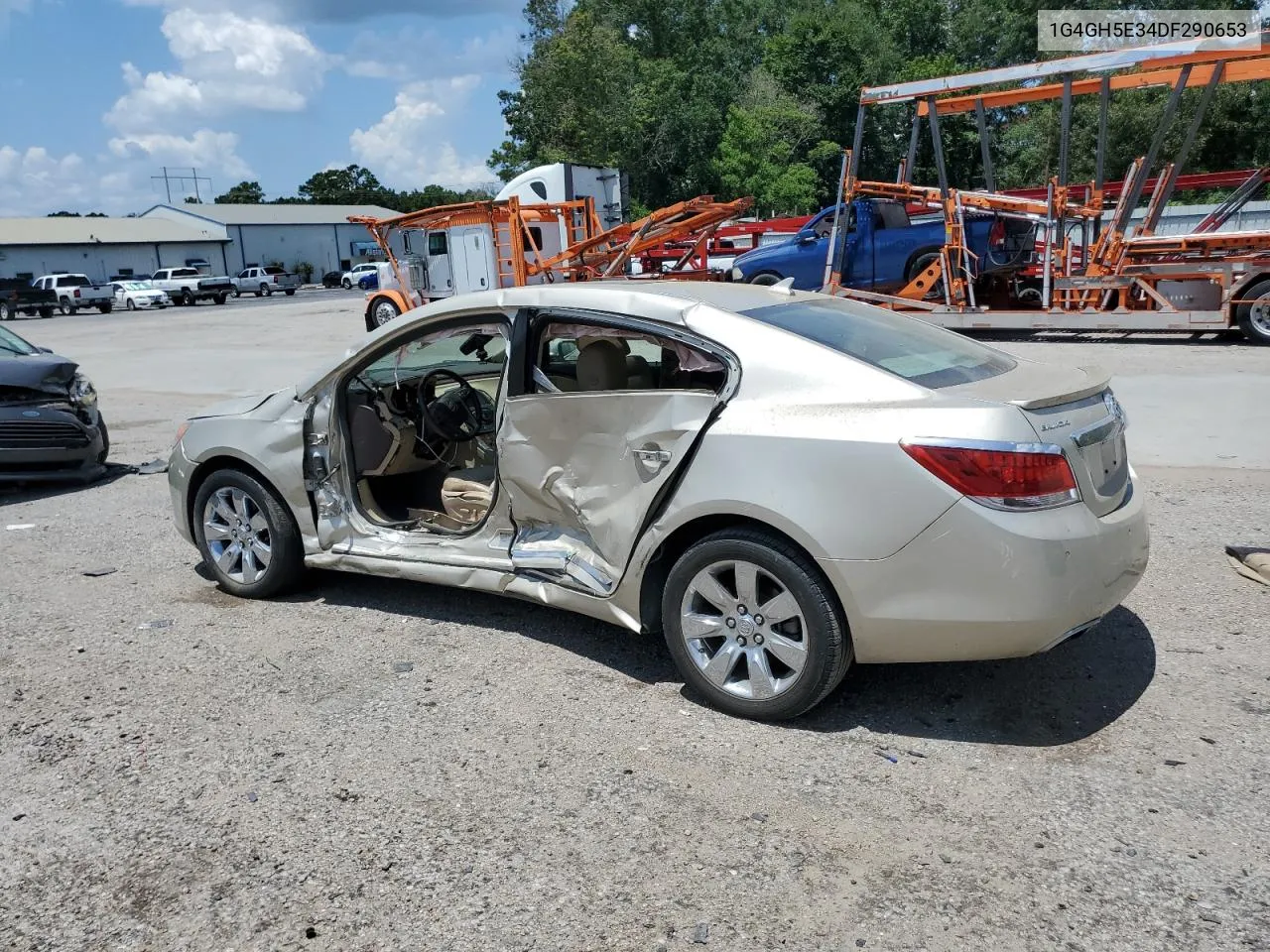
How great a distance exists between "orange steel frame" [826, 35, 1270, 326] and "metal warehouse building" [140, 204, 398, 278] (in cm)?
6637

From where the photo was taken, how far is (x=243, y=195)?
363 feet

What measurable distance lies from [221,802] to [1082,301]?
1468cm

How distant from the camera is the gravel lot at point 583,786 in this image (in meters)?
2.78

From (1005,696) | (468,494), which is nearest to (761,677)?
(1005,696)

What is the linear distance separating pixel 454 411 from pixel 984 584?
311 centimetres

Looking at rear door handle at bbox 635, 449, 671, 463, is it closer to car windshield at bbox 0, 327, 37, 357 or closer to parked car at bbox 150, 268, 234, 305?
car windshield at bbox 0, 327, 37, 357

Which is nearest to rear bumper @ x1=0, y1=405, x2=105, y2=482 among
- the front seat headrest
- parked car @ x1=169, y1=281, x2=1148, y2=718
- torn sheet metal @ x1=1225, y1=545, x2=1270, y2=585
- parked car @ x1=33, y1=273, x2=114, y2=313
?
parked car @ x1=169, y1=281, x2=1148, y2=718

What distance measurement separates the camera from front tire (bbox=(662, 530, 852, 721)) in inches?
141

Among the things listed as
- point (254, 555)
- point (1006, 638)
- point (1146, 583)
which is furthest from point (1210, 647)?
point (254, 555)

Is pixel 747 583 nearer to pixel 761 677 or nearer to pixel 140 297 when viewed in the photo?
pixel 761 677

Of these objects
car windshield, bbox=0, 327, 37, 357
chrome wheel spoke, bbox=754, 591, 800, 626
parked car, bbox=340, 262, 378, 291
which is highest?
parked car, bbox=340, 262, 378, 291

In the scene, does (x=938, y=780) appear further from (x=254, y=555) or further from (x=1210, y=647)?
(x=254, y=555)

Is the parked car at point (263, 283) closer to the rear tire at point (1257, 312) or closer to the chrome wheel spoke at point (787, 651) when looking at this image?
the rear tire at point (1257, 312)

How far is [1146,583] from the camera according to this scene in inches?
202
